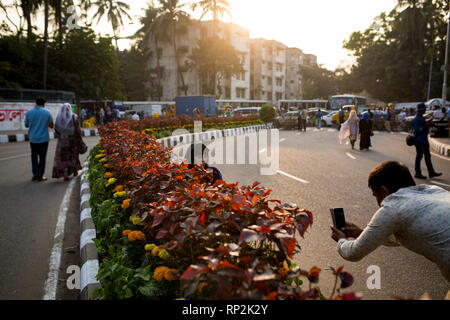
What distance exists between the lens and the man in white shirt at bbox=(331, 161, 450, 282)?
7.03ft

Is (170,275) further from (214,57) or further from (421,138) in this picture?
(214,57)

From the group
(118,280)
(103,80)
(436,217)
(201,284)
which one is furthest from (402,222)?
(103,80)

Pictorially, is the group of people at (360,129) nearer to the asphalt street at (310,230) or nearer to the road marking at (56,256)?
the asphalt street at (310,230)

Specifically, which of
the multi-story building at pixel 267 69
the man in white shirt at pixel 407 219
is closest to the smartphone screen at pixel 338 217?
the man in white shirt at pixel 407 219

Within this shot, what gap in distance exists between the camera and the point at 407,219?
2.23 m

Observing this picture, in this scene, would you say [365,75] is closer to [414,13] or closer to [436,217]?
[414,13]

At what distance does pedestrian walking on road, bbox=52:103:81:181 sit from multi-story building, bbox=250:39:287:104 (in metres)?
56.3

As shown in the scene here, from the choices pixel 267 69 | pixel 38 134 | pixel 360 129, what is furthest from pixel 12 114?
pixel 267 69

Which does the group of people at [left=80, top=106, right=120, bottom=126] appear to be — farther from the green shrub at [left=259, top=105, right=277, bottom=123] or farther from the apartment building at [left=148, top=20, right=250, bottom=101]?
the apartment building at [left=148, top=20, right=250, bottom=101]

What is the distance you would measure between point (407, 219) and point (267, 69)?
6770 cm

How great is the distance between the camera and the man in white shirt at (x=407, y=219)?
214 cm

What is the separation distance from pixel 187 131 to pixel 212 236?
1772 centimetres

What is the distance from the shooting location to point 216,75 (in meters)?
52.1

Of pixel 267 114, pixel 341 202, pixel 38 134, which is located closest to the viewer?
pixel 341 202
